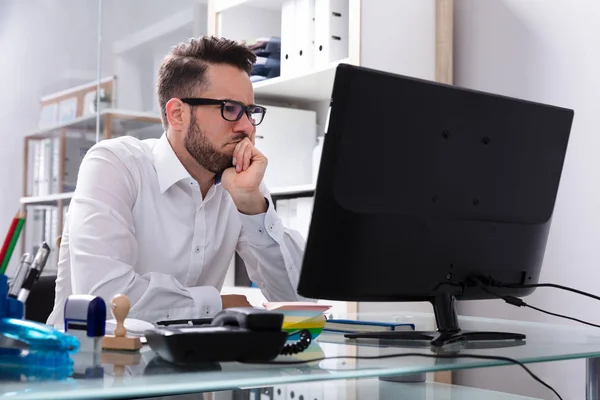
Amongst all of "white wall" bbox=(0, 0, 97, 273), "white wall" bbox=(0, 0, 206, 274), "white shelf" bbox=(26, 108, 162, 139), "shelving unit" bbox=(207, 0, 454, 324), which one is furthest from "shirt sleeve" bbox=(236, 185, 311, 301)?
"white wall" bbox=(0, 0, 97, 273)

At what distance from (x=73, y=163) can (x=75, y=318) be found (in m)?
3.24

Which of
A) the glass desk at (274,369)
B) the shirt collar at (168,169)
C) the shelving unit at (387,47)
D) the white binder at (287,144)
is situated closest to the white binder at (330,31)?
the shelving unit at (387,47)

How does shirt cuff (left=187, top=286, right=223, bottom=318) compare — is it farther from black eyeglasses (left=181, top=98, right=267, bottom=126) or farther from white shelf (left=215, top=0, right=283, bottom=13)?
white shelf (left=215, top=0, right=283, bottom=13)

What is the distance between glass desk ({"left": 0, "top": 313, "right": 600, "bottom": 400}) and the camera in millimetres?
714

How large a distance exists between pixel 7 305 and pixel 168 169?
1.17 meters

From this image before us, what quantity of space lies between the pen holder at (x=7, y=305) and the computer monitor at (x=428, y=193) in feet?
1.22

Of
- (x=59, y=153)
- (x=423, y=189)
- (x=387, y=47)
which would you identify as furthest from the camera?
(x=59, y=153)

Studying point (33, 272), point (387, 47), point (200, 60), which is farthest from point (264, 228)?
point (33, 272)

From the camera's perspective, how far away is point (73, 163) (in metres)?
4.10

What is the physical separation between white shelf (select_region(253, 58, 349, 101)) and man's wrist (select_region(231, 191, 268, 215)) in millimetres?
926

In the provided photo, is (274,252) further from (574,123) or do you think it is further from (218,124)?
(574,123)

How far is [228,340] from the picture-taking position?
2.83 feet

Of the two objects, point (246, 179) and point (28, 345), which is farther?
point (246, 179)

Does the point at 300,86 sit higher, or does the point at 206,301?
the point at 300,86
